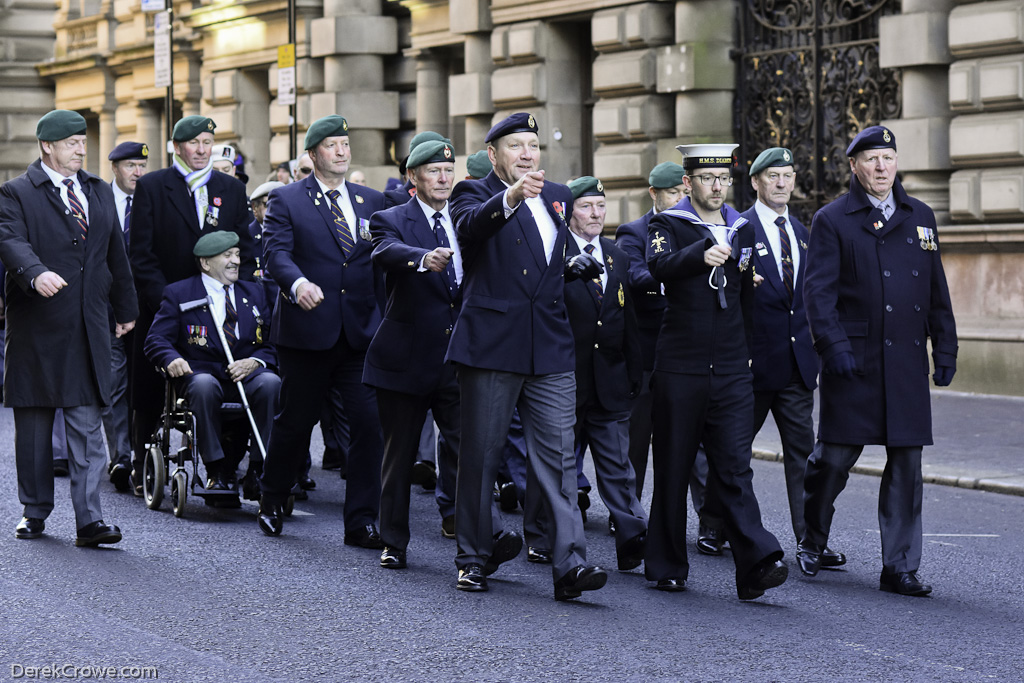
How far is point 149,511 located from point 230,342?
1073 mm

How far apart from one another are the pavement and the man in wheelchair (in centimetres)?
406

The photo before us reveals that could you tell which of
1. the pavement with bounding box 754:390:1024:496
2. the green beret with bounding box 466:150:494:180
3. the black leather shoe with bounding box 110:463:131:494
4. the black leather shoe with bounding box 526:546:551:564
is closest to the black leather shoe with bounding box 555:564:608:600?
the black leather shoe with bounding box 526:546:551:564

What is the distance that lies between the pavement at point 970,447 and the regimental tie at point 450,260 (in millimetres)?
4185

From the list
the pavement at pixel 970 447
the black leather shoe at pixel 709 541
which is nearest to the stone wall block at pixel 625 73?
the pavement at pixel 970 447

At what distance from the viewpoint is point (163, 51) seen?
74.7ft

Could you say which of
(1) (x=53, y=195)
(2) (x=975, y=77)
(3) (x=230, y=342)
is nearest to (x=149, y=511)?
(3) (x=230, y=342)

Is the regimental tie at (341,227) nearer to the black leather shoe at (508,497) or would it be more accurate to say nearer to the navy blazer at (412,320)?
the navy blazer at (412,320)

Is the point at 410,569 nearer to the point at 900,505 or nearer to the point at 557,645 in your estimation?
the point at 557,645

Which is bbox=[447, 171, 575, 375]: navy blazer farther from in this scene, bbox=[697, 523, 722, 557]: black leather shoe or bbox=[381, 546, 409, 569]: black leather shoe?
bbox=[697, 523, 722, 557]: black leather shoe

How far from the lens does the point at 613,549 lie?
859cm

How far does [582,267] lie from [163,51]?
652 inches

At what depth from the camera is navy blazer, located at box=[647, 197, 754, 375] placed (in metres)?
7.37

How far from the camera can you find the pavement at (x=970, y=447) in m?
10.8

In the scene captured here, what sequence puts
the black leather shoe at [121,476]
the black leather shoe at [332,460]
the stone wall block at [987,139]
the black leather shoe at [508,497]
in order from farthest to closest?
the stone wall block at [987,139] < the black leather shoe at [332,460] < the black leather shoe at [121,476] < the black leather shoe at [508,497]
